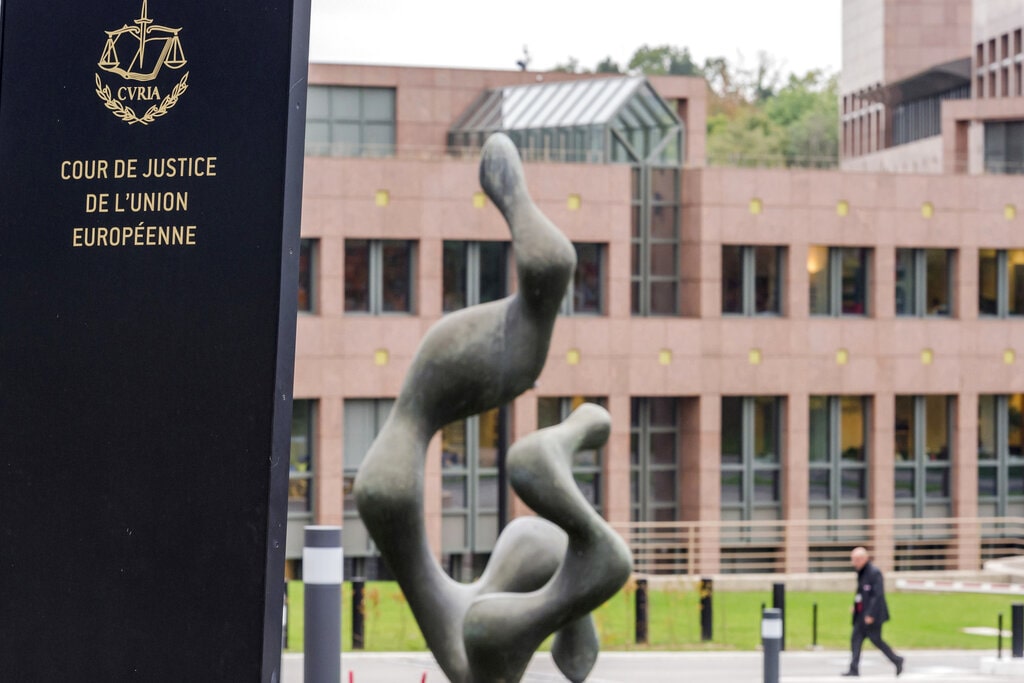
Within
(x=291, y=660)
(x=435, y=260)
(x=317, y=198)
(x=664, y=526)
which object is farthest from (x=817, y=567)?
(x=291, y=660)

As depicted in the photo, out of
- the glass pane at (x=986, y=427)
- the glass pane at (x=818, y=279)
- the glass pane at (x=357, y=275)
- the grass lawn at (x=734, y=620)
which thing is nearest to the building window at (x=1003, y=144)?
the glass pane at (x=986, y=427)

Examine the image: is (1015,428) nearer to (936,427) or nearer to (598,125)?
(936,427)

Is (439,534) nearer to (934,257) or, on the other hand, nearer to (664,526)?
(664,526)

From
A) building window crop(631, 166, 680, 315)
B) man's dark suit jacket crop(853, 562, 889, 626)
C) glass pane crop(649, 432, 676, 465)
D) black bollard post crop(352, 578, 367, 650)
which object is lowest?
black bollard post crop(352, 578, 367, 650)

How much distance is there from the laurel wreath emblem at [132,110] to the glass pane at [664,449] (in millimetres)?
32601

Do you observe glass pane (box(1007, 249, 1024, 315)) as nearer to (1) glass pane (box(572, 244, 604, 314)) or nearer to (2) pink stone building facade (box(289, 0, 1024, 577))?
(2) pink stone building facade (box(289, 0, 1024, 577))

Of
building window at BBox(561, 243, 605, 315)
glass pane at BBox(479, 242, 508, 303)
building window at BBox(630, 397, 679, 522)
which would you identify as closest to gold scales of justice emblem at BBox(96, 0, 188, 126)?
glass pane at BBox(479, 242, 508, 303)

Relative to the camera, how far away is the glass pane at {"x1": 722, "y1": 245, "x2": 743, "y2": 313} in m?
36.6

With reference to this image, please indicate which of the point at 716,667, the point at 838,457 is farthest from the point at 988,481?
the point at 716,667

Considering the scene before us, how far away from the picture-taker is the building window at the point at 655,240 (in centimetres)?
3656

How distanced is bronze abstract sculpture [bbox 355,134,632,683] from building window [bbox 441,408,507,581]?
23670mm

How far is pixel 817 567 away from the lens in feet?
119

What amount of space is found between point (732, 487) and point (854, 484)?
8.55 ft

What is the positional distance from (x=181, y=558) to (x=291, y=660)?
15315 mm
